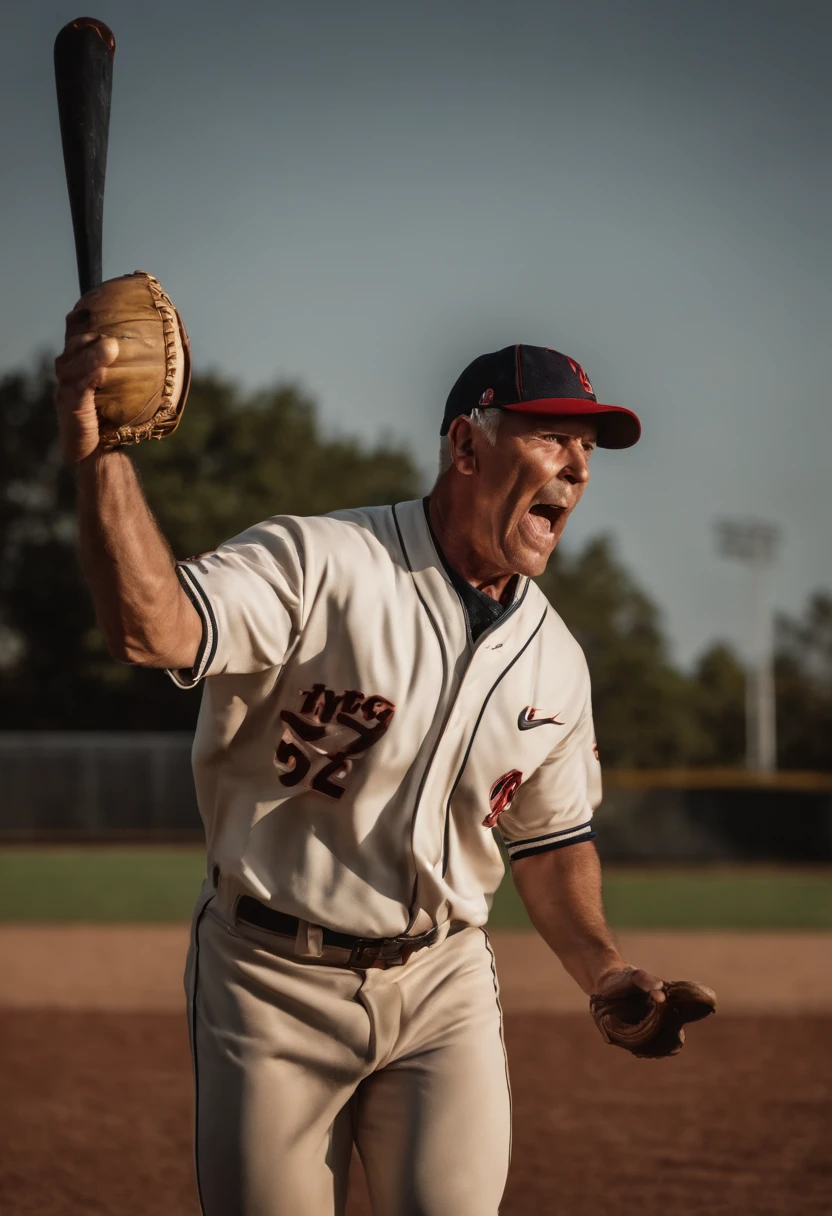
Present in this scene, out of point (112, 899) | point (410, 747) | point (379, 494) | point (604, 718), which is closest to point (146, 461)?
point (379, 494)

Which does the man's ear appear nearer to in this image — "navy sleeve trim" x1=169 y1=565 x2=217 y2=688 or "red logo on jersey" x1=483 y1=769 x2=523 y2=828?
"red logo on jersey" x1=483 y1=769 x2=523 y2=828

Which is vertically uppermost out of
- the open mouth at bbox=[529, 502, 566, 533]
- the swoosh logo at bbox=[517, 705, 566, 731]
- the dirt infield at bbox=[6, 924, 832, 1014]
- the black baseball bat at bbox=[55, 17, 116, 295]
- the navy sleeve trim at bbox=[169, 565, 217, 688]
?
the black baseball bat at bbox=[55, 17, 116, 295]

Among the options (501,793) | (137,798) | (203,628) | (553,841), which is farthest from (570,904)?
(137,798)

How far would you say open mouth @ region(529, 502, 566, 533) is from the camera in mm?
2662

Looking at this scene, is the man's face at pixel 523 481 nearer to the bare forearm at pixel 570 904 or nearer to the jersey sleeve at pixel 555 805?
the jersey sleeve at pixel 555 805

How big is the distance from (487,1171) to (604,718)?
4178 centimetres

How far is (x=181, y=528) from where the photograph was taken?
34125 mm

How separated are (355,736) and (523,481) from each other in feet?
1.89

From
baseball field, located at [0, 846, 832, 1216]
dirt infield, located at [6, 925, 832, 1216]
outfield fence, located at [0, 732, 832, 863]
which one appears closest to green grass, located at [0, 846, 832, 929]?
baseball field, located at [0, 846, 832, 1216]

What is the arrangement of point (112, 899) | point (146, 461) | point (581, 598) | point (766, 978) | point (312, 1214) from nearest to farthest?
point (312, 1214)
point (766, 978)
point (112, 899)
point (146, 461)
point (581, 598)

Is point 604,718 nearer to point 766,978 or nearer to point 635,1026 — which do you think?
point 766,978

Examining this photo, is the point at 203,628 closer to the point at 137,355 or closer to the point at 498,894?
the point at 137,355

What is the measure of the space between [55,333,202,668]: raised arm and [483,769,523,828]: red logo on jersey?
33.2 inches

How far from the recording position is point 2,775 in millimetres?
24000
